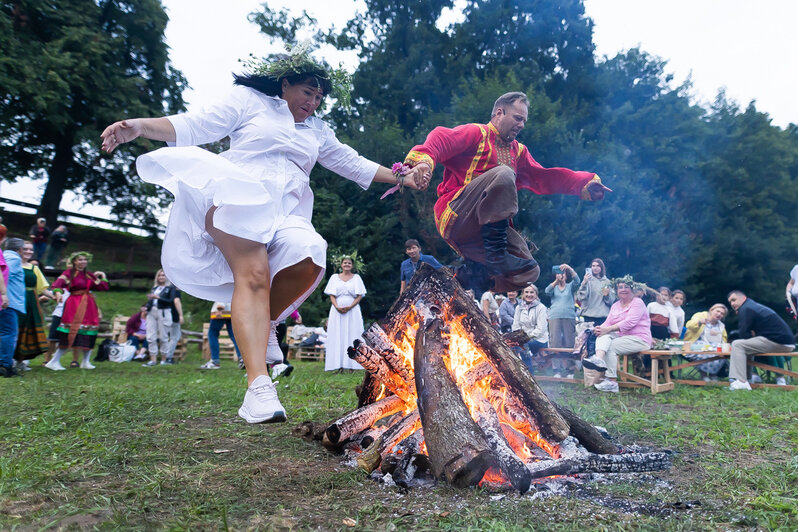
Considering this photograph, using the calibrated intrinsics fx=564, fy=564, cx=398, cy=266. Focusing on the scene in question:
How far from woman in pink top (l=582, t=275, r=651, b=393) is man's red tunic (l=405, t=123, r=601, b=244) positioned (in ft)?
17.7

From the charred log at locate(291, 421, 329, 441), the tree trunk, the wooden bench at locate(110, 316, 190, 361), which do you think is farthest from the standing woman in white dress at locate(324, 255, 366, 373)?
the tree trunk

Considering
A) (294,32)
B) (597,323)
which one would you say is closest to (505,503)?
(597,323)

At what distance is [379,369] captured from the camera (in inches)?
135

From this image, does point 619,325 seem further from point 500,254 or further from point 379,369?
point 379,369

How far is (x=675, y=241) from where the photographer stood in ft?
66.9

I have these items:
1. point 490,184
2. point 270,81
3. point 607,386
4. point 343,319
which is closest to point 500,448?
point 490,184

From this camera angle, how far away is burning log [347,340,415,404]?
3.37 metres

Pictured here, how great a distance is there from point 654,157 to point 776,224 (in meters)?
7.64

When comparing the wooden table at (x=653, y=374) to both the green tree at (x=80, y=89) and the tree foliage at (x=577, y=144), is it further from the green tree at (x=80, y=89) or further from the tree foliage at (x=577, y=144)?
the green tree at (x=80, y=89)

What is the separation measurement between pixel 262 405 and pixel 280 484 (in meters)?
0.39

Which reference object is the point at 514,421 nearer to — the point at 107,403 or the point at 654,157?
the point at 107,403

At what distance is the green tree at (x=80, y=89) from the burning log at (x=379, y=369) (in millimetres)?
20506

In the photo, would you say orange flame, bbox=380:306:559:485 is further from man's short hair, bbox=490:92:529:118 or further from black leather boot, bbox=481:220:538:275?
man's short hair, bbox=490:92:529:118

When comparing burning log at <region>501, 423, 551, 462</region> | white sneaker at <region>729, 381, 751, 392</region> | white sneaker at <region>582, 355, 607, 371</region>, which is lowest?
burning log at <region>501, 423, 551, 462</region>
